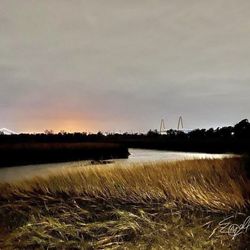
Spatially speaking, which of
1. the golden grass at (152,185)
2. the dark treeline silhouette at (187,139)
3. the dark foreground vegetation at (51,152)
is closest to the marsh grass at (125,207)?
the golden grass at (152,185)

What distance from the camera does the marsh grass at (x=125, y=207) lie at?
5.62 metres

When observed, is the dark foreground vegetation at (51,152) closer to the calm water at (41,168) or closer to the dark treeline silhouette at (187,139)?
the calm water at (41,168)

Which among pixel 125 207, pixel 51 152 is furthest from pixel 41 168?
pixel 125 207

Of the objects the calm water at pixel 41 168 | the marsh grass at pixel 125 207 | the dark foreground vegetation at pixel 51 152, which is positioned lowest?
the marsh grass at pixel 125 207

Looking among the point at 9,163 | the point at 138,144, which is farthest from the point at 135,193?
the point at 138,144

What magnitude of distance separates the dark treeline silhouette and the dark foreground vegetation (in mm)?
2326

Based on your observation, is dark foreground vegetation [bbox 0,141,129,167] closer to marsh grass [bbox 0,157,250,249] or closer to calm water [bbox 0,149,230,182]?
calm water [bbox 0,149,230,182]

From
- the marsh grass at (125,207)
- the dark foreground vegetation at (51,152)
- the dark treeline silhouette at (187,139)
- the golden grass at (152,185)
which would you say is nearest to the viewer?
the marsh grass at (125,207)

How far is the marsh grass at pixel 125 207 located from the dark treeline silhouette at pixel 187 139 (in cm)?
863

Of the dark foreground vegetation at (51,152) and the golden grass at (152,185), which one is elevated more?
the dark foreground vegetation at (51,152)

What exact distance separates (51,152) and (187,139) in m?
9.24

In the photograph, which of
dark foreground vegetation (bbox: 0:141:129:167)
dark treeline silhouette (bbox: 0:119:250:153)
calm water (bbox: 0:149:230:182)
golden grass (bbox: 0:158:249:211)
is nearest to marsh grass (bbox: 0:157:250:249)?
golden grass (bbox: 0:158:249:211)

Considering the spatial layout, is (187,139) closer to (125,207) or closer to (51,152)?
(51,152)

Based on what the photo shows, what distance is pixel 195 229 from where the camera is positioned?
5.70 metres
